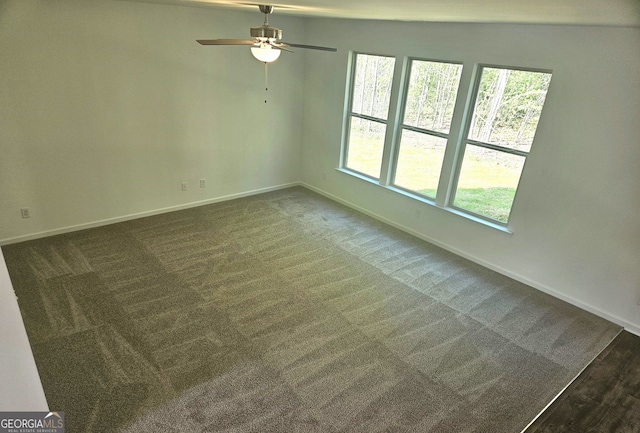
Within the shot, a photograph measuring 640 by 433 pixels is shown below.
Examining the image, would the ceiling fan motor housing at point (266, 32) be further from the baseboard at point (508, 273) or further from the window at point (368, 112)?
the baseboard at point (508, 273)

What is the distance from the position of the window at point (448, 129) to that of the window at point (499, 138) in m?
0.01

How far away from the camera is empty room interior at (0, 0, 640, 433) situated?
301 centimetres

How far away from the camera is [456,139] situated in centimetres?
493

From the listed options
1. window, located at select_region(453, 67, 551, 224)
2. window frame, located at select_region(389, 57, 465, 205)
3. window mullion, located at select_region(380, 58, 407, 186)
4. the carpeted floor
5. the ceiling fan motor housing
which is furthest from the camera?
window mullion, located at select_region(380, 58, 407, 186)

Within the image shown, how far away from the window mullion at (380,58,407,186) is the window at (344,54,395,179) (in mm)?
122

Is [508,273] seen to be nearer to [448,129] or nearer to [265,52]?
[448,129]

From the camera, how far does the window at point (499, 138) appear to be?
430cm

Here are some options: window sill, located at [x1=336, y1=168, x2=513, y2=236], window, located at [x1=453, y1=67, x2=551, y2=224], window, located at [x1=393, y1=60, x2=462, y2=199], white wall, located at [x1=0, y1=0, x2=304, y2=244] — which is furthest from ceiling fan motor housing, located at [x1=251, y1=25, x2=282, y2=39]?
window sill, located at [x1=336, y1=168, x2=513, y2=236]

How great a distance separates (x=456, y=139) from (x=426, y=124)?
1.76ft

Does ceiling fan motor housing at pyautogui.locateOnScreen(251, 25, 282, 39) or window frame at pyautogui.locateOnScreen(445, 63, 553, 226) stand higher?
ceiling fan motor housing at pyautogui.locateOnScreen(251, 25, 282, 39)

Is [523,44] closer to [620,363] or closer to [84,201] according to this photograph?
[620,363]

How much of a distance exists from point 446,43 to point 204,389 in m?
4.53

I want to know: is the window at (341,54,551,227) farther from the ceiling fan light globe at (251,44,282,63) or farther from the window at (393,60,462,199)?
the ceiling fan light globe at (251,44,282,63)

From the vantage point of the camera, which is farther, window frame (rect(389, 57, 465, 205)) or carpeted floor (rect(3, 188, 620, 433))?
window frame (rect(389, 57, 465, 205))
